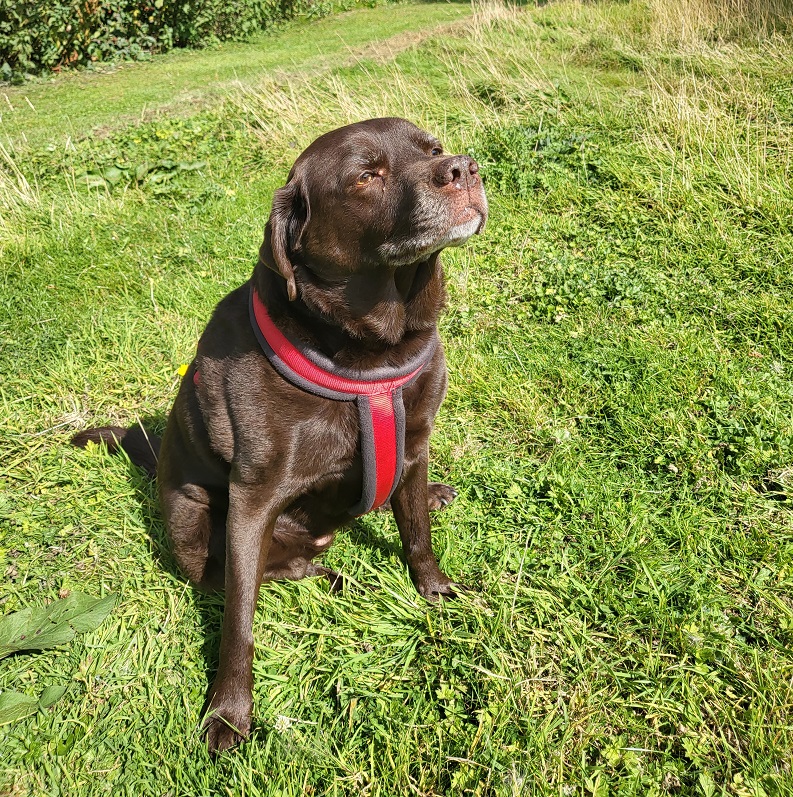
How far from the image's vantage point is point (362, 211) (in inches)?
78.8

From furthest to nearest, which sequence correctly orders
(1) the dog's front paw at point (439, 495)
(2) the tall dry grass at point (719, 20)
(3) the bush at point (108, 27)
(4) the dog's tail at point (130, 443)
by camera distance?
(3) the bush at point (108, 27)
(2) the tall dry grass at point (719, 20)
(4) the dog's tail at point (130, 443)
(1) the dog's front paw at point (439, 495)

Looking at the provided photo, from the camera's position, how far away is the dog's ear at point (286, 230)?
6.15ft

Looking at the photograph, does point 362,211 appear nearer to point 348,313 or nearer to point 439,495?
point 348,313

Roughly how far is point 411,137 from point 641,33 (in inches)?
278

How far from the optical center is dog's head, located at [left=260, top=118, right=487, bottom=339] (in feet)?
6.39

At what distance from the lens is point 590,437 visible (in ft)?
9.80

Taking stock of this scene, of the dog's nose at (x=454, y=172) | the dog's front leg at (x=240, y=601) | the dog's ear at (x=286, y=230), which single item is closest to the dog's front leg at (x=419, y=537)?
the dog's front leg at (x=240, y=601)

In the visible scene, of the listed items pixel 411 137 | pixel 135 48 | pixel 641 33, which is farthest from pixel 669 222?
pixel 135 48

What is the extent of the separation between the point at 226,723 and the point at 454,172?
1817 millimetres

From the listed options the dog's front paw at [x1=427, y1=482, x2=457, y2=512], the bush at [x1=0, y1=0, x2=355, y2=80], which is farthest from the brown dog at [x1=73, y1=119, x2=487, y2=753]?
the bush at [x1=0, y1=0, x2=355, y2=80]

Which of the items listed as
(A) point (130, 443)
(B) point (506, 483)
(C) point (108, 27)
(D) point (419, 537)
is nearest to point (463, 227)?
(D) point (419, 537)

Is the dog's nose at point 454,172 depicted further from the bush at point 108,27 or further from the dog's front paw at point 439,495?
the bush at point 108,27

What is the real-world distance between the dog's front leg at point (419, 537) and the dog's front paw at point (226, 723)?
75 cm

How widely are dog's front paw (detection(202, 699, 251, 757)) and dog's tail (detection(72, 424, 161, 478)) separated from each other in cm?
125
